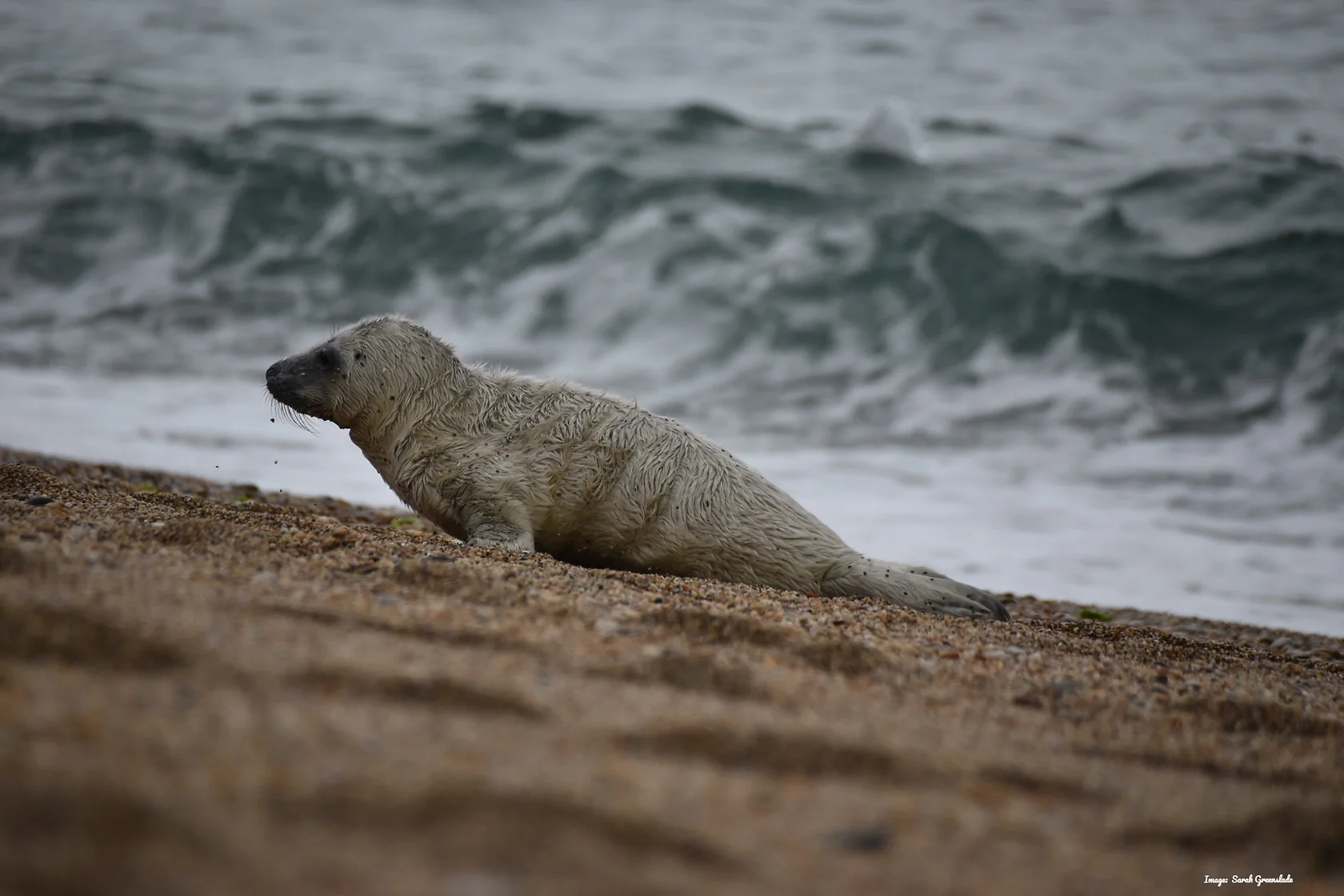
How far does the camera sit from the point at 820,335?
1609 centimetres

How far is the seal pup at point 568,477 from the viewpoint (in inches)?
235

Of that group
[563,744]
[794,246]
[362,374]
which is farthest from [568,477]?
[794,246]

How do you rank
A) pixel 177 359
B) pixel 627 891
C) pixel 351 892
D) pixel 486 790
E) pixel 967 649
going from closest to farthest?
pixel 351 892 < pixel 627 891 < pixel 486 790 < pixel 967 649 < pixel 177 359

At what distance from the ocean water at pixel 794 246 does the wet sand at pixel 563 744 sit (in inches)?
190

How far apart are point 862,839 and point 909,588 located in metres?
3.39

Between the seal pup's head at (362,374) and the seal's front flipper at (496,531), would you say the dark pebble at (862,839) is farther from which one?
the seal pup's head at (362,374)

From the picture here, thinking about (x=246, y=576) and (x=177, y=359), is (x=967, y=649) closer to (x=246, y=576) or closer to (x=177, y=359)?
(x=246, y=576)

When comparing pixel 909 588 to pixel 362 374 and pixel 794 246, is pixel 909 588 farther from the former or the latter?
pixel 794 246

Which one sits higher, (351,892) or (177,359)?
(177,359)

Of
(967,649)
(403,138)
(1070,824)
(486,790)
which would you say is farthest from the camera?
(403,138)

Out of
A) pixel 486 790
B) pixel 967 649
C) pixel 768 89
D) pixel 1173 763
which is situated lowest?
pixel 486 790

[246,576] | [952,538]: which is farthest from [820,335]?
[246,576]

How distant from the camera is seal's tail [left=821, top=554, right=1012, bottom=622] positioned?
5625 mm

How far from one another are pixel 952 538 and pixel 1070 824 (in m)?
7.13
